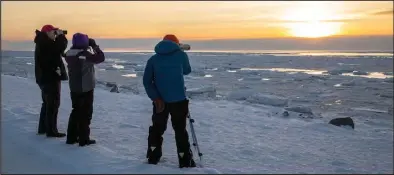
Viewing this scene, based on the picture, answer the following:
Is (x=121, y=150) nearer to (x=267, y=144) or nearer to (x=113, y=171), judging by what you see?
(x=113, y=171)

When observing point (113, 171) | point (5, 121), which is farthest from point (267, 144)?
point (5, 121)

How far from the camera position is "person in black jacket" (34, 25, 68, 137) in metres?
5.47

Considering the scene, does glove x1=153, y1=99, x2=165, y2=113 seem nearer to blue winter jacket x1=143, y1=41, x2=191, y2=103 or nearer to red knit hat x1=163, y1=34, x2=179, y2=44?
blue winter jacket x1=143, y1=41, x2=191, y2=103

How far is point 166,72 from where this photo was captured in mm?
4648

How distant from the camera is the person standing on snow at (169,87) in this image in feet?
15.2

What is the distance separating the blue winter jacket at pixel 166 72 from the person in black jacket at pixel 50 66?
5.20 ft

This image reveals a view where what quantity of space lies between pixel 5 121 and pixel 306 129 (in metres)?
5.75

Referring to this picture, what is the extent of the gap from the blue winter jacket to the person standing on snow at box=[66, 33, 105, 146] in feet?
2.82

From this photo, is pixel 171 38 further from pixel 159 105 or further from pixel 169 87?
pixel 159 105

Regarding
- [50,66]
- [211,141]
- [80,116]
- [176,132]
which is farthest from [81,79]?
[211,141]

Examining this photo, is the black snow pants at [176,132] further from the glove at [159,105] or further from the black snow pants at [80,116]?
the black snow pants at [80,116]

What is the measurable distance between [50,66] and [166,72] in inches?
74.6

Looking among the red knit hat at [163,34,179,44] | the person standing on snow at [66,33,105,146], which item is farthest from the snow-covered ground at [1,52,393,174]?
the red knit hat at [163,34,179,44]

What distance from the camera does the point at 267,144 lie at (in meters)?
6.75
